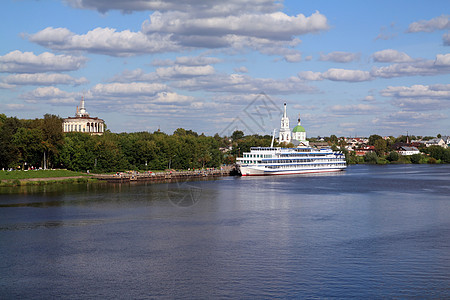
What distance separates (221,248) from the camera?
35.0m

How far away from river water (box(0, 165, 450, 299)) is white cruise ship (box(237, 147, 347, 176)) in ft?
158

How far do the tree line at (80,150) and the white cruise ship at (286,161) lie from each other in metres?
12.9

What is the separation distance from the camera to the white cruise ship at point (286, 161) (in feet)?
360

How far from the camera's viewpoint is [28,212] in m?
49.1

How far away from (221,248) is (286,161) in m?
81.6

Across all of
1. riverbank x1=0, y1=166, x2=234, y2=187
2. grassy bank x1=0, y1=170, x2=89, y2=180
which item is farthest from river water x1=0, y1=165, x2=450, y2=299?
grassy bank x1=0, y1=170, x2=89, y2=180

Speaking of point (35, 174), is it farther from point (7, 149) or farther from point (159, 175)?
point (159, 175)

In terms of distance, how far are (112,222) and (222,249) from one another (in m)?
14.1

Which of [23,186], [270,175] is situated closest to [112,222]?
[23,186]

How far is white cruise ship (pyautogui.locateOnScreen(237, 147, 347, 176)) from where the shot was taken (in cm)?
10975

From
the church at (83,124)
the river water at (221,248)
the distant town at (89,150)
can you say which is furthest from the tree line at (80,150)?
the church at (83,124)

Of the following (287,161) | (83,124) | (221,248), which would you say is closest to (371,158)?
(287,161)

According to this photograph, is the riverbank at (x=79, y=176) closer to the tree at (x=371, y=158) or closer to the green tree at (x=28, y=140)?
the green tree at (x=28, y=140)

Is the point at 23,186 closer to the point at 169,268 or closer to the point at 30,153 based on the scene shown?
the point at 30,153
